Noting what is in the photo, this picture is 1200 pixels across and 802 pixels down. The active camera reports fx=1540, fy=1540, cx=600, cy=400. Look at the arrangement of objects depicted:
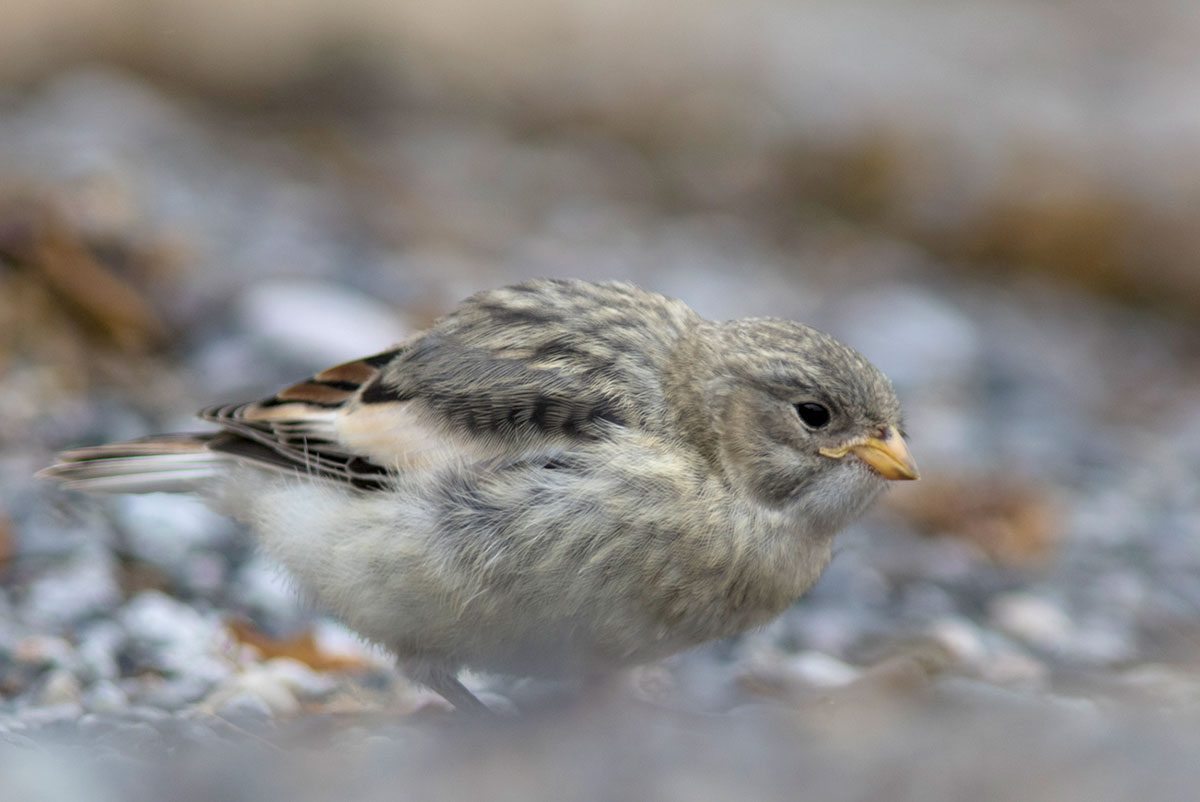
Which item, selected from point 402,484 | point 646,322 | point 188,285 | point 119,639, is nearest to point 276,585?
point 119,639

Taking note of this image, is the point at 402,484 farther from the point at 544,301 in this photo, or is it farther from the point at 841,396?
the point at 841,396

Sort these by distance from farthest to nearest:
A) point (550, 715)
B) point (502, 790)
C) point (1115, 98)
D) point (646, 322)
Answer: point (1115, 98)
point (646, 322)
point (550, 715)
point (502, 790)

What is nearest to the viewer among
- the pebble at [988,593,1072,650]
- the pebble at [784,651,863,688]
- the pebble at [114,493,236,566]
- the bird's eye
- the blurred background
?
the blurred background

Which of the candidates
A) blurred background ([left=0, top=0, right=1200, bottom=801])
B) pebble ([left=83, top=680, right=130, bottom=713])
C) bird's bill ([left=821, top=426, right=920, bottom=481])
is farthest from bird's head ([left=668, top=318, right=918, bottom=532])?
pebble ([left=83, top=680, right=130, bottom=713])

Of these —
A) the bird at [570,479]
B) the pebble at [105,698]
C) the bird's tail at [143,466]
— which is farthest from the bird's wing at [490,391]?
the pebble at [105,698]

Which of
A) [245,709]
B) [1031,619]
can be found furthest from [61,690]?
[1031,619]

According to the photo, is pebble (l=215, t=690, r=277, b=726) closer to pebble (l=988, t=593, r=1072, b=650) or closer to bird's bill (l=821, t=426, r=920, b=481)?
bird's bill (l=821, t=426, r=920, b=481)
